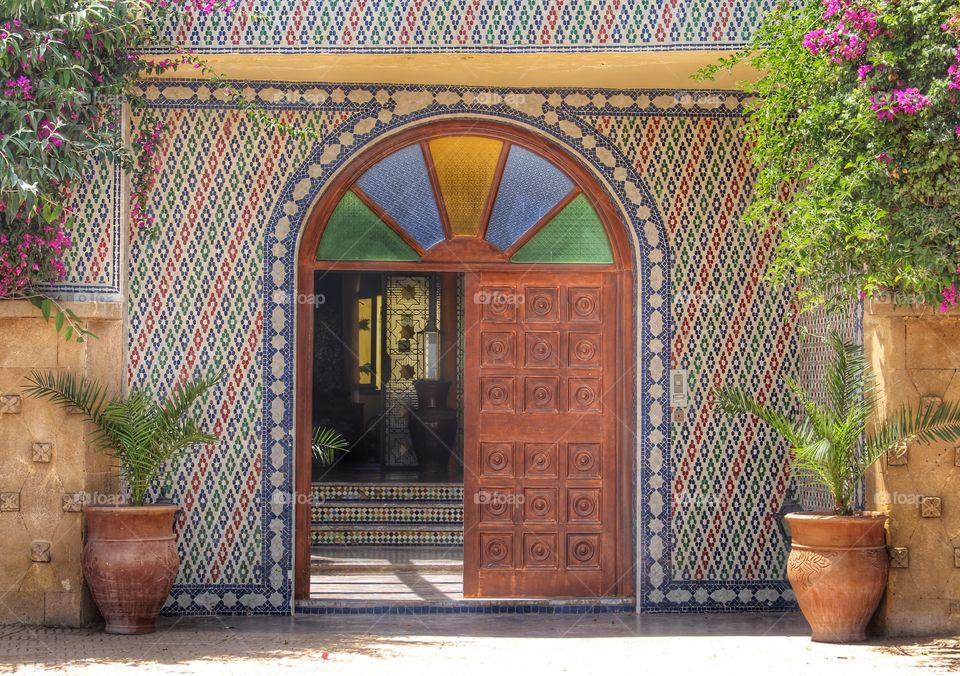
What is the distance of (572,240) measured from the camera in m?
8.87

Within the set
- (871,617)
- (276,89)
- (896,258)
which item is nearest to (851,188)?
(896,258)

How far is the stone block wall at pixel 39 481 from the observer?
7844mm

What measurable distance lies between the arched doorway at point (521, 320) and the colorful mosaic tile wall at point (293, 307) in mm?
175

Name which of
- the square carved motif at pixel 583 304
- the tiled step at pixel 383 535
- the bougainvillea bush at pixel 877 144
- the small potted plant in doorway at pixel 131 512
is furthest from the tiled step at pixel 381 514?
the bougainvillea bush at pixel 877 144

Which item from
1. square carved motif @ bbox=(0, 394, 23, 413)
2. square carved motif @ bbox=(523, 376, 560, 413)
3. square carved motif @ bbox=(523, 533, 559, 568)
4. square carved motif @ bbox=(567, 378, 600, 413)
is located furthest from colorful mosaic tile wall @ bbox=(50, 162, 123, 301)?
square carved motif @ bbox=(523, 533, 559, 568)

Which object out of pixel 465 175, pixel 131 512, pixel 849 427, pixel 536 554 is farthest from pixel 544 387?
pixel 131 512

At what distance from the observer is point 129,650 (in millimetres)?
7195

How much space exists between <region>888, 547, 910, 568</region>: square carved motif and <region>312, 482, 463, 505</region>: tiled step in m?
6.09

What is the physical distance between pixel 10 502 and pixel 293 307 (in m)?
2.09

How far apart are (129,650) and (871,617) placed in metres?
4.18

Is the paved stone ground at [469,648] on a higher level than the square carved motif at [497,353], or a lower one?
lower

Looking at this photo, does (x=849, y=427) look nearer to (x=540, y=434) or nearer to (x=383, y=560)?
(x=540, y=434)

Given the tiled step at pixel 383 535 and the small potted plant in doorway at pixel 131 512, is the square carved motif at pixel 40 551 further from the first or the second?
the tiled step at pixel 383 535

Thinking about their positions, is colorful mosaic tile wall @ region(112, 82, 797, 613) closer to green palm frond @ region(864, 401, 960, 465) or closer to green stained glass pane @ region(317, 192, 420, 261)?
green stained glass pane @ region(317, 192, 420, 261)
